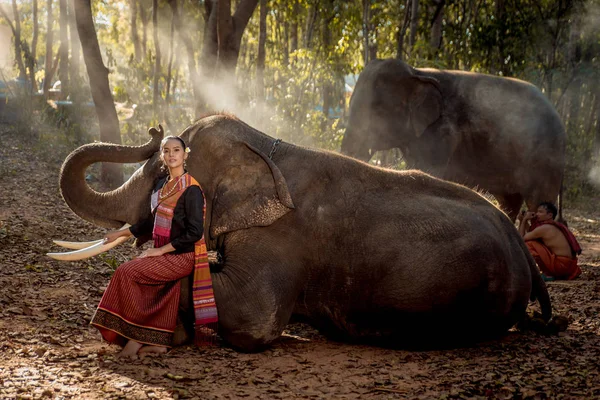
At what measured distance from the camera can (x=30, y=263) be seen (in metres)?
6.72

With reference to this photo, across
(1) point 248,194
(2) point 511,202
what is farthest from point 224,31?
(1) point 248,194

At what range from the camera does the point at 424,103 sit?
33.3ft

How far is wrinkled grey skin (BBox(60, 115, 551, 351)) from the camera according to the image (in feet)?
16.3

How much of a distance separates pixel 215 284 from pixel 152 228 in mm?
758

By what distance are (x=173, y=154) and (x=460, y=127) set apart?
627cm

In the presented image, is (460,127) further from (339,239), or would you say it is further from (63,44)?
(63,44)

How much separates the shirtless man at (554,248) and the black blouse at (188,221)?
469 cm

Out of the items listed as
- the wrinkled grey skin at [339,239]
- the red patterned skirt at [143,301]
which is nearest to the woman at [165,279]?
the red patterned skirt at [143,301]

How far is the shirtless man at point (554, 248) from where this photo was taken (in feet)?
26.5

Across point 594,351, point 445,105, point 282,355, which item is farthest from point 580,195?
point 282,355

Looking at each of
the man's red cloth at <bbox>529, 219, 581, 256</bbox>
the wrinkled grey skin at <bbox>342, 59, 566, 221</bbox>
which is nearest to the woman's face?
the man's red cloth at <bbox>529, 219, 581, 256</bbox>

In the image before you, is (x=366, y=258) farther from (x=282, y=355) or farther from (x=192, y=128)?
(x=192, y=128)

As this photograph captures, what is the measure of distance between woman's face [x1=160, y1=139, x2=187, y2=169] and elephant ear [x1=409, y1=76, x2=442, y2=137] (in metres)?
5.86

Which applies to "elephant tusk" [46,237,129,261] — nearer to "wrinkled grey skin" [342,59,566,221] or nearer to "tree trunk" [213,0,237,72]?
"wrinkled grey skin" [342,59,566,221]
